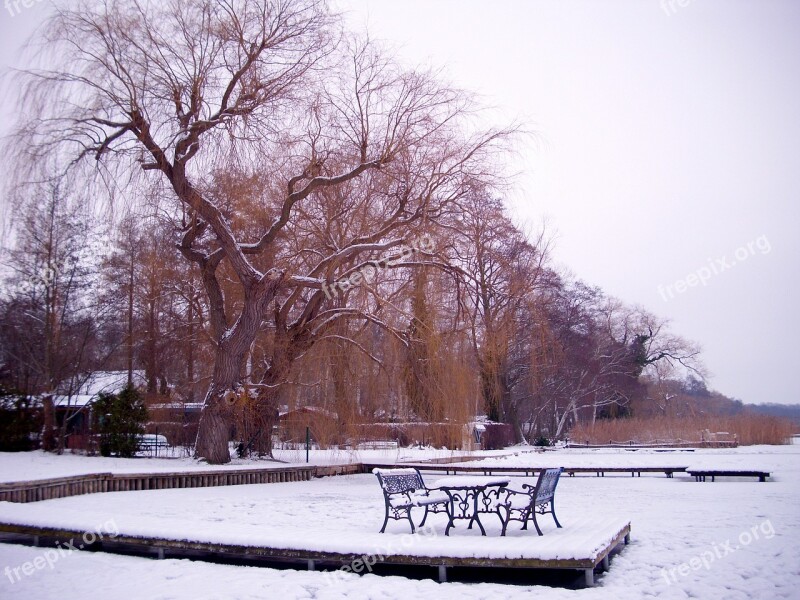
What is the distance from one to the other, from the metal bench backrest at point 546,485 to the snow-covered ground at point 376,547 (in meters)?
0.38

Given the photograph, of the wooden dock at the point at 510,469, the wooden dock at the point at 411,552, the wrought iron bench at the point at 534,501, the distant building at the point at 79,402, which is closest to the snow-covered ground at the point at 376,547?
the wooden dock at the point at 411,552

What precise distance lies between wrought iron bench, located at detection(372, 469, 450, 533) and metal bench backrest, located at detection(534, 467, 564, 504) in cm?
112

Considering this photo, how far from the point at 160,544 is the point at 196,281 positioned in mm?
15415

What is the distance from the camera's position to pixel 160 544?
831 cm

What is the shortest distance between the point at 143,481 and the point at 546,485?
9528 mm

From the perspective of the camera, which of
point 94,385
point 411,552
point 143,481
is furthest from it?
point 94,385

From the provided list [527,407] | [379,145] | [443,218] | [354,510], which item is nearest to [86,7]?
[379,145]

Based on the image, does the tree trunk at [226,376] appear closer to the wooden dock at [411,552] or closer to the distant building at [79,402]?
the distant building at [79,402]

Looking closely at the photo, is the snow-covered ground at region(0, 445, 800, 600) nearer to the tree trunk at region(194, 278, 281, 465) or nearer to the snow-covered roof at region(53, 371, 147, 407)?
the tree trunk at region(194, 278, 281, 465)

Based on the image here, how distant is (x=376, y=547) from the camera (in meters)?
7.56

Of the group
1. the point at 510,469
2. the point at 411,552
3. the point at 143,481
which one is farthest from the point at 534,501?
the point at 510,469

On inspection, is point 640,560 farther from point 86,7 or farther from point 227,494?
point 86,7

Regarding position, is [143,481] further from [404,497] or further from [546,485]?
[546,485]

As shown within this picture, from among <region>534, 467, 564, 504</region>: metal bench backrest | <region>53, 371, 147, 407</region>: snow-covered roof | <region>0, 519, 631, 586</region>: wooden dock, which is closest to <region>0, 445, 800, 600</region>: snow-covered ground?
<region>0, 519, 631, 586</region>: wooden dock
